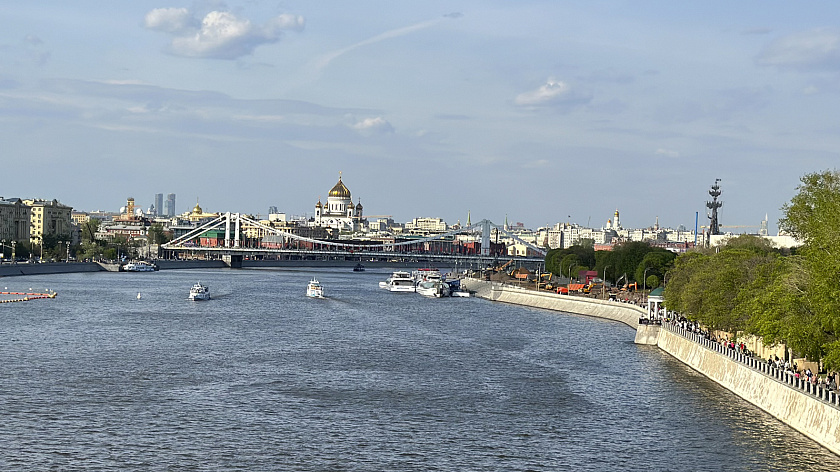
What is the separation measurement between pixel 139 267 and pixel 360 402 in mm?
99904

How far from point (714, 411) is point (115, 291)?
196 ft

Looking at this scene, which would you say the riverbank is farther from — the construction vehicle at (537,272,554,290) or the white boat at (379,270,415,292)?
the construction vehicle at (537,272,554,290)

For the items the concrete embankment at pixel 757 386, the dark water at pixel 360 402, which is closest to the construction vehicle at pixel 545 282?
the concrete embankment at pixel 757 386

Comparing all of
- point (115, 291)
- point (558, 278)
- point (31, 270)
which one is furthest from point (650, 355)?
point (31, 270)

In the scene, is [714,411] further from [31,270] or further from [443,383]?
[31,270]

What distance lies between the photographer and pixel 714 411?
30.7m

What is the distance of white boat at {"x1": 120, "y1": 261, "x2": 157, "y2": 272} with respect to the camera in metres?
126

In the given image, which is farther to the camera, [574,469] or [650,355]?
[650,355]

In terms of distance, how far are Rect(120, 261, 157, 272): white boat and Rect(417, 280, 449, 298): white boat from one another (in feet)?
134

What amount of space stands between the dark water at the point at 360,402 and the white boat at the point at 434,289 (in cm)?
3544

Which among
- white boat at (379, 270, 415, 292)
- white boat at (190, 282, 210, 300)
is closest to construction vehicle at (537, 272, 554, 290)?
white boat at (379, 270, 415, 292)

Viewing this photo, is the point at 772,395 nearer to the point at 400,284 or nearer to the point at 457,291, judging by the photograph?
the point at 457,291

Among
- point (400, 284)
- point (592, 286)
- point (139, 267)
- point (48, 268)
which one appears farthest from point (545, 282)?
point (139, 267)

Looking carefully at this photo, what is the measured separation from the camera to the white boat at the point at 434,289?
92.8 m
